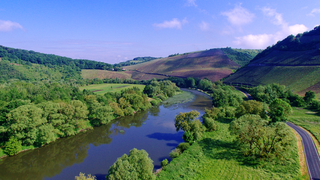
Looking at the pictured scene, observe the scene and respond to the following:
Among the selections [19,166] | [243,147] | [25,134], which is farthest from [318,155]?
[25,134]

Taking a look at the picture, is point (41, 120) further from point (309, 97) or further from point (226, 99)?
point (309, 97)

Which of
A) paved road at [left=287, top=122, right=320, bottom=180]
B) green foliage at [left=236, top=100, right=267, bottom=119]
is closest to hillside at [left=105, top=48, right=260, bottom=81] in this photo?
green foliage at [left=236, top=100, right=267, bottom=119]

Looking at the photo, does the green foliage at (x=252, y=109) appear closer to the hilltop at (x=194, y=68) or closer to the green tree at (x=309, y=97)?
the green tree at (x=309, y=97)

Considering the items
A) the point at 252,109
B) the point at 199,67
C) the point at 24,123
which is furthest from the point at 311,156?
the point at 199,67

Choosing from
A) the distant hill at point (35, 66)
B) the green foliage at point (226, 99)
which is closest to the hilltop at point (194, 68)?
the distant hill at point (35, 66)

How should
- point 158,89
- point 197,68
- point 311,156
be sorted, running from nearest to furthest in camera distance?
point 311,156 → point 158,89 → point 197,68

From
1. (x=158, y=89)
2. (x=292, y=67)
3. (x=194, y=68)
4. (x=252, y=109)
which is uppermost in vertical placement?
(x=194, y=68)

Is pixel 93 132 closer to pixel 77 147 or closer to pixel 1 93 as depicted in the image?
pixel 77 147

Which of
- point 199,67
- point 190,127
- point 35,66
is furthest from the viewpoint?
point 199,67
